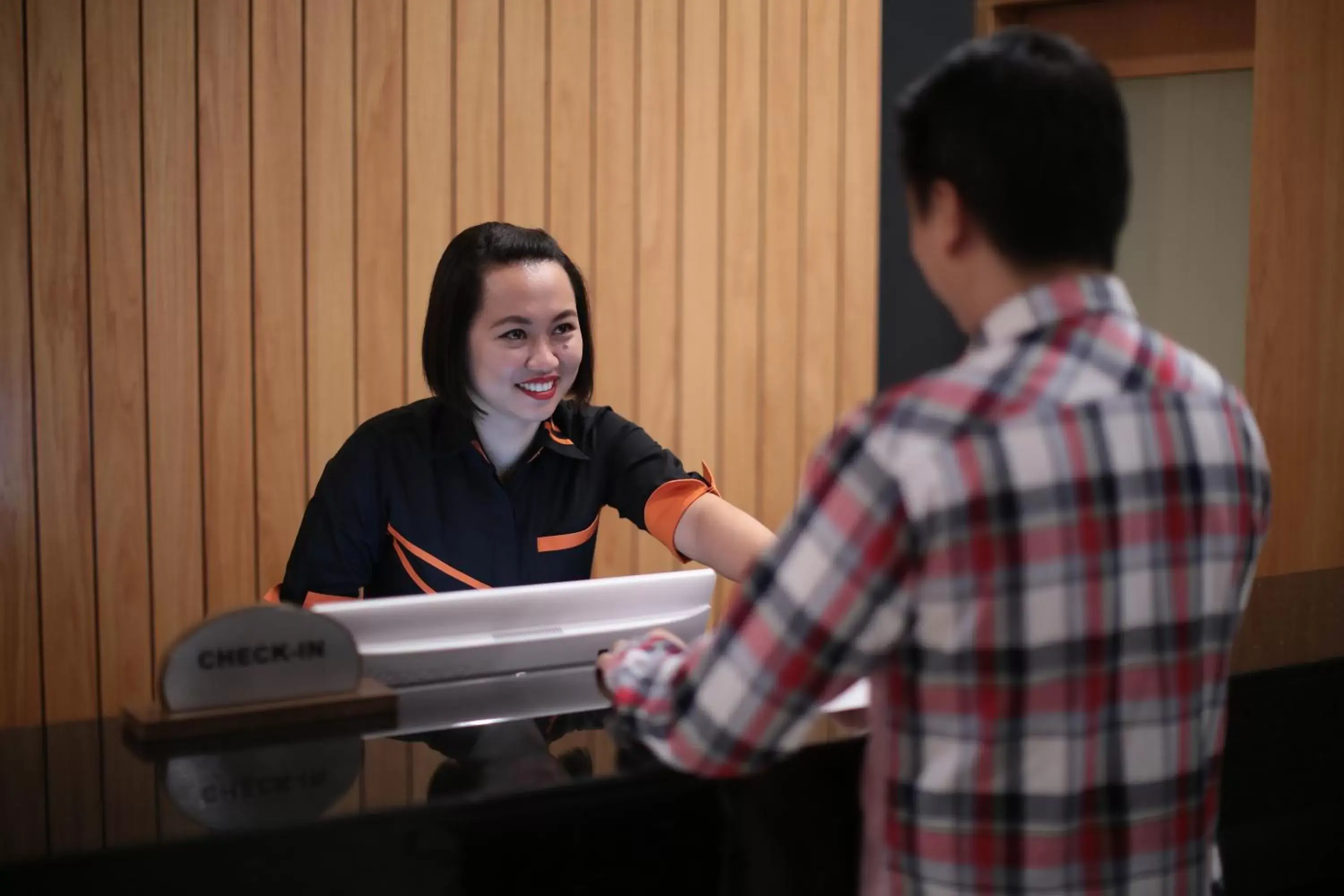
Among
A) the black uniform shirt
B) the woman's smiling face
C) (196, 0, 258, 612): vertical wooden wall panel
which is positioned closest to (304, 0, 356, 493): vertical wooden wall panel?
(196, 0, 258, 612): vertical wooden wall panel

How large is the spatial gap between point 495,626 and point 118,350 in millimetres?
2328

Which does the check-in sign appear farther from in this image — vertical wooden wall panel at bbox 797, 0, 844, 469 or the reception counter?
vertical wooden wall panel at bbox 797, 0, 844, 469

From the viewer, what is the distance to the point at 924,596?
118cm

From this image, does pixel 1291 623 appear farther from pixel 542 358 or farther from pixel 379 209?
pixel 379 209

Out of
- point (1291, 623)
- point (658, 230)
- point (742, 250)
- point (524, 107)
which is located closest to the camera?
point (1291, 623)

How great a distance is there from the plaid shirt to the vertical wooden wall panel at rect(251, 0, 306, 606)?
2979 millimetres

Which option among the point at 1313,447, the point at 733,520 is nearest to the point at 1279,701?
the point at 733,520

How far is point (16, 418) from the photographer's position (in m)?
3.66

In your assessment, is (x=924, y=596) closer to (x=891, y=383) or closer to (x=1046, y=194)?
(x=1046, y=194)

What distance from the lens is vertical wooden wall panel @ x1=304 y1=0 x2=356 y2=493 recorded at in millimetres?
4008

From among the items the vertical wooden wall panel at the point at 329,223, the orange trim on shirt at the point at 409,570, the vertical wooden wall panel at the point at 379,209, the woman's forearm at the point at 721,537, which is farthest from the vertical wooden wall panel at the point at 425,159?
the woman's forearm at the point at 721,537

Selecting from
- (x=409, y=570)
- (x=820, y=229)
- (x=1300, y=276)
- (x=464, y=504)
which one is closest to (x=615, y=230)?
(x=820, y=229)

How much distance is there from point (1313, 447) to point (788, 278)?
6.42 ft

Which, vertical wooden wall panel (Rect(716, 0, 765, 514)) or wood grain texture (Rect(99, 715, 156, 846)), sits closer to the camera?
wood grain texture (Rect(99, 715, 156, 846))
